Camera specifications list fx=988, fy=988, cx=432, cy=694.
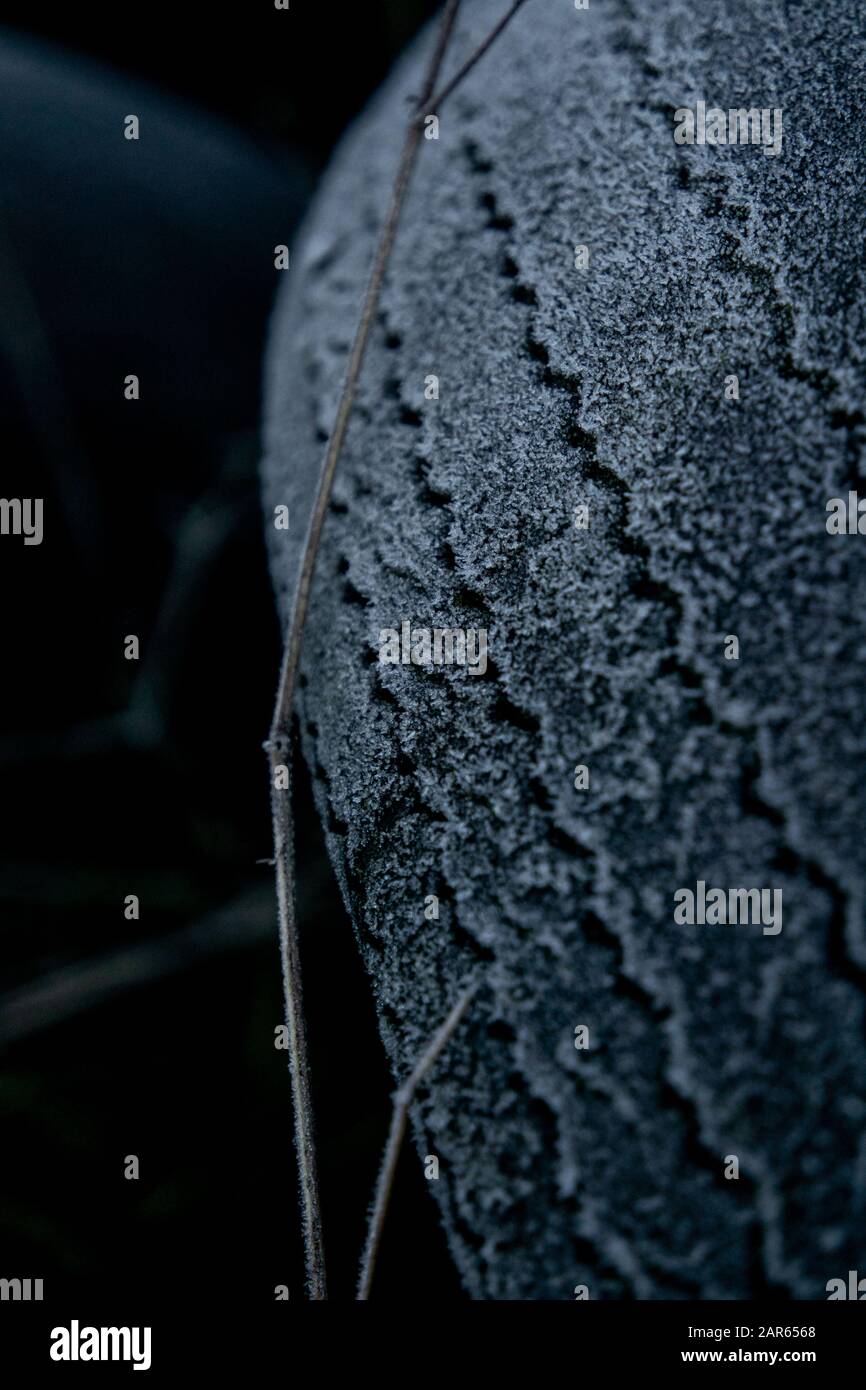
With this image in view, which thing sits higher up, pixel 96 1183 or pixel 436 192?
pixel 436 192

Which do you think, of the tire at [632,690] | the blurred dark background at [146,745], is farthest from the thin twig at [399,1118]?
the blurred dark background at [146,745]

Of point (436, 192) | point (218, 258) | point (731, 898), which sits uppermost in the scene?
point (218, 258)

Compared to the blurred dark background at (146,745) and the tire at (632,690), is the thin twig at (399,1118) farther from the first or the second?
the blurred dark background at (146,745)

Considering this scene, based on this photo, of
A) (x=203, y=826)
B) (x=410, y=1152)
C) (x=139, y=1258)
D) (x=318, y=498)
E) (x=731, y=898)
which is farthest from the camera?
(x=203, y=826)

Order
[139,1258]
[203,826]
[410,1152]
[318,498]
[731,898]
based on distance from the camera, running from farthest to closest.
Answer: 1. [203,826]
2. [139,1258]
3. [410,1152]
4. [318,498]
5. [731,898]

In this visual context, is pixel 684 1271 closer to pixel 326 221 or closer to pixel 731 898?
pixel 731 898

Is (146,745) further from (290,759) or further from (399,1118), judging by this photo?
(399,1118)

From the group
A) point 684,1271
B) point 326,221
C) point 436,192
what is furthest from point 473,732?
point 326,221
